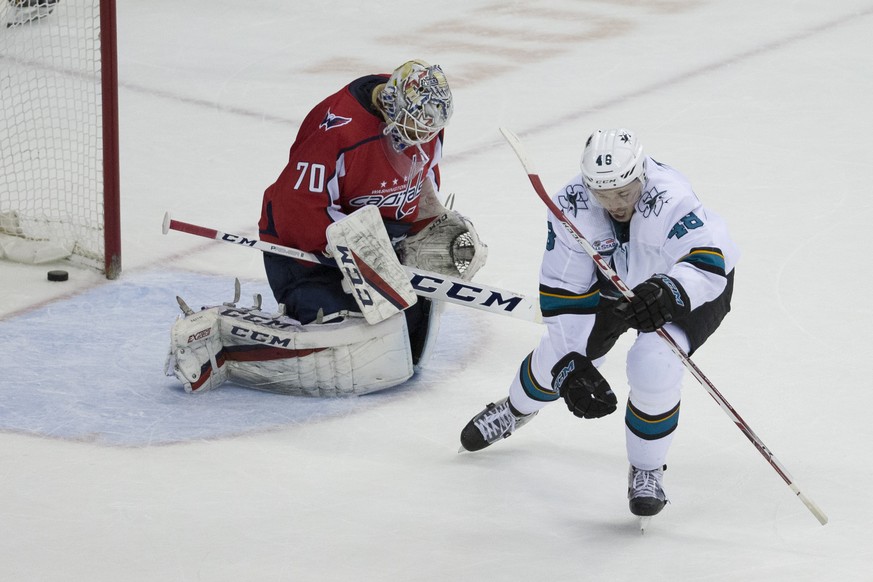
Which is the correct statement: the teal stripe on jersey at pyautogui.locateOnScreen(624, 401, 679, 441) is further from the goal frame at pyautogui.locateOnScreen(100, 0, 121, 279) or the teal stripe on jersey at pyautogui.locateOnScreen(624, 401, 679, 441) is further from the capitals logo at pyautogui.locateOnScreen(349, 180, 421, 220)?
the goal frame at pyautogui.locateOnScreen(100, 0, 121, 279)

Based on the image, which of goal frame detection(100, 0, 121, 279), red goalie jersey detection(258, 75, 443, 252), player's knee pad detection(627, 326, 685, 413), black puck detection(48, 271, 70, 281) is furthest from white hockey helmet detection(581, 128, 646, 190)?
black puck detection(48, 271, 70, 281)

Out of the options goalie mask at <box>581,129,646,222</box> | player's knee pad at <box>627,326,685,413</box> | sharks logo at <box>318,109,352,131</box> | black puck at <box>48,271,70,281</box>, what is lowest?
black puck at <box>48,271,70,281</box>

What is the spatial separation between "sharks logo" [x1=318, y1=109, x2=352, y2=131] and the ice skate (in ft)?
3.88

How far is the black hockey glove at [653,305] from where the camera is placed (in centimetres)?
279

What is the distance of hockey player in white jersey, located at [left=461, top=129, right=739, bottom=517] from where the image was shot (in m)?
2.90

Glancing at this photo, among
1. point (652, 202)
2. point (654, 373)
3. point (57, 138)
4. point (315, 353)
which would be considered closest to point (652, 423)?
point (654, 373)

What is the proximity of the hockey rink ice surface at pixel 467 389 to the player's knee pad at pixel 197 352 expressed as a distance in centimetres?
6

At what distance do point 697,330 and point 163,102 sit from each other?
153 inches

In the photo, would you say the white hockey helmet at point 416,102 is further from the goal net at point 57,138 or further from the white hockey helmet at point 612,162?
the goal net at point 57,138

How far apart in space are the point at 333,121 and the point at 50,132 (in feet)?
7.75

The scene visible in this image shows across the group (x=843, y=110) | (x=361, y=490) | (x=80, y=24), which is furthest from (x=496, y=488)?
(x=80, y=24)

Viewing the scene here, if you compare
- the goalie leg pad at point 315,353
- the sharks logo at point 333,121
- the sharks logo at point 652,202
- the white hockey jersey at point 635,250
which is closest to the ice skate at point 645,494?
the white hockey jersey at point 635,250

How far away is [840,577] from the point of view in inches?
113

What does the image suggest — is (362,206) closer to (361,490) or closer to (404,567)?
(361,490)
